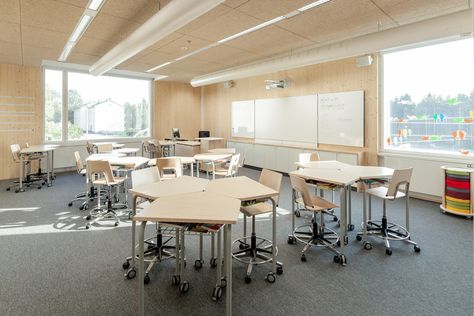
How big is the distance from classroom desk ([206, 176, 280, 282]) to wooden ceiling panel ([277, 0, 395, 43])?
113 inches

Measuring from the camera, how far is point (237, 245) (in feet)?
11.2

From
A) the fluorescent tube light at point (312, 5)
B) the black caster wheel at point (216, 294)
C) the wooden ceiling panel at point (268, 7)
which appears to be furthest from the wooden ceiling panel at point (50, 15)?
the black caster wheel at point (216, 294)

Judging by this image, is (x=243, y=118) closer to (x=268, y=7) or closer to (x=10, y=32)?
(x=268, y=7)

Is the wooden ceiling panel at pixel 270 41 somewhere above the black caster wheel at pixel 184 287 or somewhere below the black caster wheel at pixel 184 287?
above

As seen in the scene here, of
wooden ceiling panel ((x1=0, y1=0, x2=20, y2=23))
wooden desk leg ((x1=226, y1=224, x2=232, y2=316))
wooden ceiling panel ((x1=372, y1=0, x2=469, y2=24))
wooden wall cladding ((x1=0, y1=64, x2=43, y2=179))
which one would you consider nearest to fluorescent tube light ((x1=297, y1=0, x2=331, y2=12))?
wooden ceiling panel ((x1=372, y1=0, x2=469, y2=24))

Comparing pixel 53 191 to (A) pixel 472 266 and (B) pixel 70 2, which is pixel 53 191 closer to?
(B) pixel 70 2

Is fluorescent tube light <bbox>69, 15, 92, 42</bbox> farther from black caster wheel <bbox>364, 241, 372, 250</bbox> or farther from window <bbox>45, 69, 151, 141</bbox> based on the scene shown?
black caster wheel <bbox>364, 241, 372, 250</bbox>

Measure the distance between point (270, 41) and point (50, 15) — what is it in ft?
12.4

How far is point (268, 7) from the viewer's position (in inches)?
156

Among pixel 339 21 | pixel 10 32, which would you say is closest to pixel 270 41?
pixel 339 21

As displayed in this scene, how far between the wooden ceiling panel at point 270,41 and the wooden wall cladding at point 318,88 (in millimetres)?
1183

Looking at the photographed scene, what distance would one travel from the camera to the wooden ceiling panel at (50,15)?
3873 mm

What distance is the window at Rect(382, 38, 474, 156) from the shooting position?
4930 millimetres

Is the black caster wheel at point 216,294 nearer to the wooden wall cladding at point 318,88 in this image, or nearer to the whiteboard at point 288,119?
the wooden wall cladding at point 318,88
